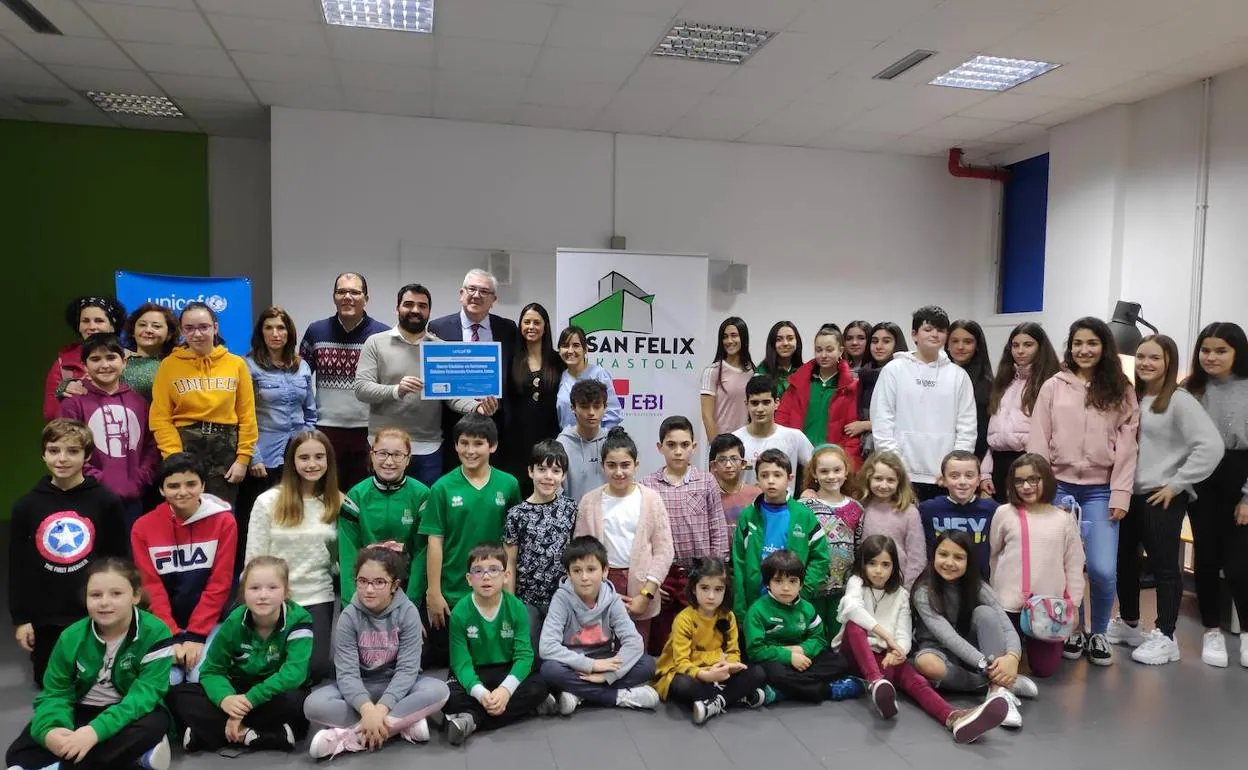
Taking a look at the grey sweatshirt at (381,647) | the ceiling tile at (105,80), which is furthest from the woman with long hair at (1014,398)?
the ceiling tile at (105,80)

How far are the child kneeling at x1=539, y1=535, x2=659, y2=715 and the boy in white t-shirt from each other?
1.04 metres

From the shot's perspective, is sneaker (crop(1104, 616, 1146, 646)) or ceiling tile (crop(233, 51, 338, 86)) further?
ceiling tile (crop(233, 51, 338, 86))

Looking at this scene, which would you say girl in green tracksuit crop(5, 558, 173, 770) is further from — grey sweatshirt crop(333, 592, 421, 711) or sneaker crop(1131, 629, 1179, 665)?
sneaker crop(1131, 629, 1179, 665)

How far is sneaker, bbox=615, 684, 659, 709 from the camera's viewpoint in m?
2.95

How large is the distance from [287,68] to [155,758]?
4289mm

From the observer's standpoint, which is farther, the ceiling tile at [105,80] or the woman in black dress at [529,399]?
the ceiling tile at [105,80]

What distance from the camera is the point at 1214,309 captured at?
514cm

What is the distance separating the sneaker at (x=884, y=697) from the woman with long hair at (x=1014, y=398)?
134cm

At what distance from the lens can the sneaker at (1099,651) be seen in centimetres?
351

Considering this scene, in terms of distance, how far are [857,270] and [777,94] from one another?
220 centimetres

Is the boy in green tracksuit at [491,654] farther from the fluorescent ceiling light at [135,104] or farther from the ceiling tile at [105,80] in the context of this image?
the fluorescent ceiling light at [135,104]

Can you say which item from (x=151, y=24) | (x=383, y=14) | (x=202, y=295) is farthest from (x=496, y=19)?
(x=202, y=295)

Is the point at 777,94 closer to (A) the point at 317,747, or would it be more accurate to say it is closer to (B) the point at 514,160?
(B) the point at 514,160

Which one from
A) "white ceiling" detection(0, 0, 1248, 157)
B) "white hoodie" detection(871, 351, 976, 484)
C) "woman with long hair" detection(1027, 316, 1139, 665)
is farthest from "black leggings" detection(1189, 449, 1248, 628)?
"white ceiling" detection(0, 0, 1248, 157)
